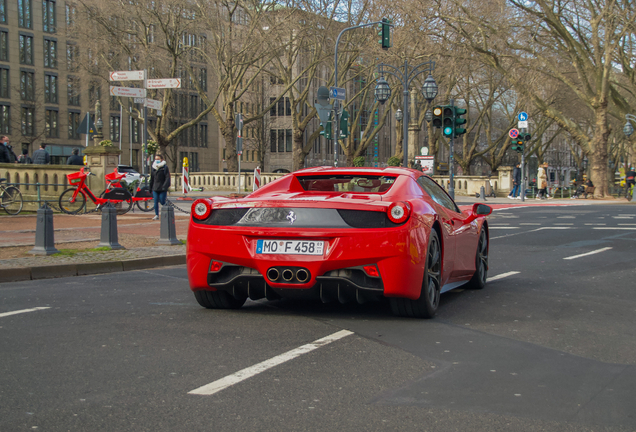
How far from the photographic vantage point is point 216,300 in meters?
6.42

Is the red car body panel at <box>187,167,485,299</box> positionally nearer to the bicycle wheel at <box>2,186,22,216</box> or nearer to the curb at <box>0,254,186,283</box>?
the curb at <box>0,254,186,283</box>

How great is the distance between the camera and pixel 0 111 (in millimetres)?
60406

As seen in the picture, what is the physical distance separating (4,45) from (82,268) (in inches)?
2263

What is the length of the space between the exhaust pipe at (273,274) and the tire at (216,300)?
30.4 inches

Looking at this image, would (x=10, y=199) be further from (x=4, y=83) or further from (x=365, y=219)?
(x=4, y=83)

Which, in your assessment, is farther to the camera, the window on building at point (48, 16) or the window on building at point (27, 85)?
the window on building at point (48, 16)

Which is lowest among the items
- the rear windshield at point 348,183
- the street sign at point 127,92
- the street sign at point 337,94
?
the rear windshield at point 348,183

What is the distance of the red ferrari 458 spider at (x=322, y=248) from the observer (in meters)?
5.59

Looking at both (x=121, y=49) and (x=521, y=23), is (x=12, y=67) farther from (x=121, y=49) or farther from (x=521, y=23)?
(x=521, y=23)

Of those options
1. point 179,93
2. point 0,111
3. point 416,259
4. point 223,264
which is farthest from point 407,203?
point 179,93

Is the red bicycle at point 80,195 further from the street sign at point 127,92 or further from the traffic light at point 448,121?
the traffic light at point 448,121

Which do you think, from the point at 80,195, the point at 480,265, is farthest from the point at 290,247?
the point at 80,195

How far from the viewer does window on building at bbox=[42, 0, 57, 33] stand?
64.4 meters

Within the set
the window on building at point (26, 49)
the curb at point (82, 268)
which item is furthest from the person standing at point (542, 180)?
the window on building at point (26, 49)
